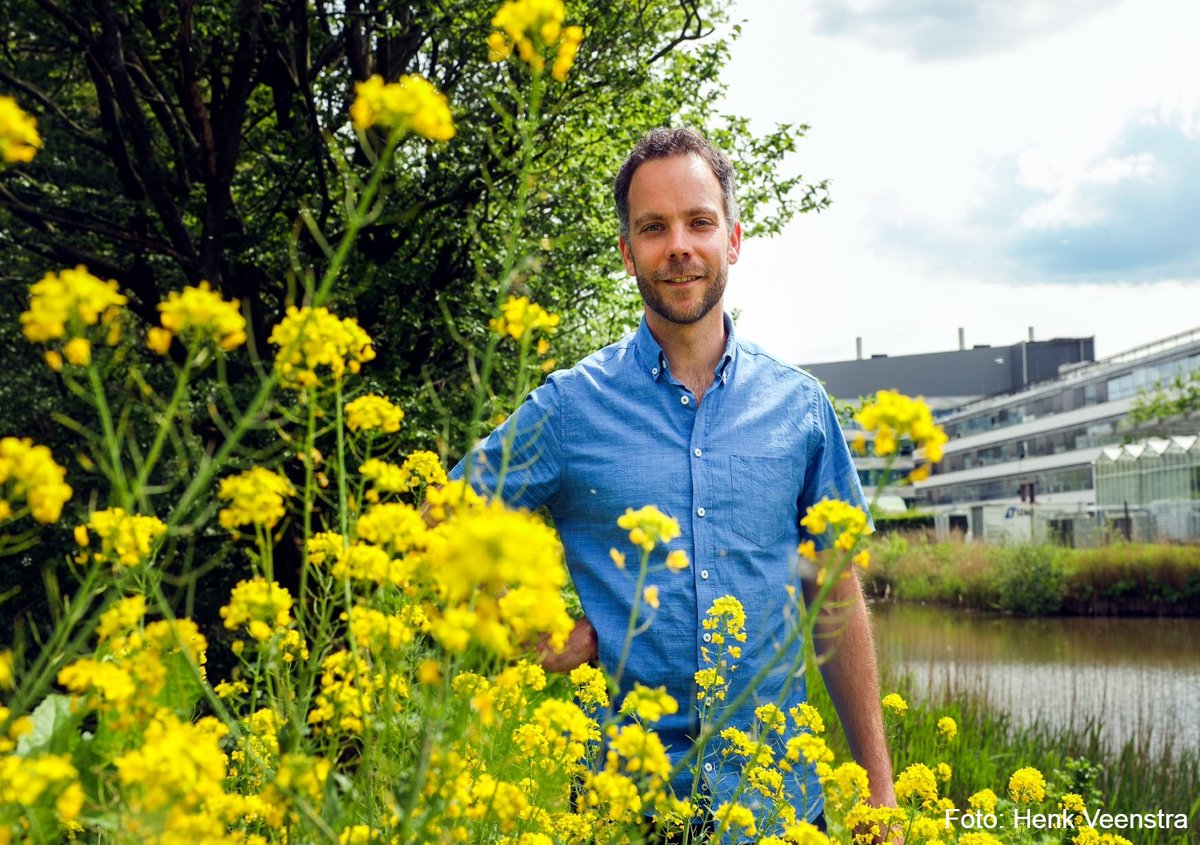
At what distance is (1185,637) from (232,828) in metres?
20.6

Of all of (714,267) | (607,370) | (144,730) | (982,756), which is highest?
(714,267)

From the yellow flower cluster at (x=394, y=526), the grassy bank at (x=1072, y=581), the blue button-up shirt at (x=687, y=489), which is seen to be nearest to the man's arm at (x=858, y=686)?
the blue button-up shirt at (x=687, y=489)

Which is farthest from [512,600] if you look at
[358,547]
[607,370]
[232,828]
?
[607,370]

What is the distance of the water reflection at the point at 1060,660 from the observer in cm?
1151

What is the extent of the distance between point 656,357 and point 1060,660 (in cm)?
1579

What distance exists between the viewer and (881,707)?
292cm

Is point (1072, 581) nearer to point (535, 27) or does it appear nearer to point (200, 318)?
point (535, 27)

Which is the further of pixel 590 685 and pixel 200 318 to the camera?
pixel 590 685

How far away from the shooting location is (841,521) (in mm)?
1537

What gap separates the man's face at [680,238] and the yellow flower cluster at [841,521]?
1391 millimetres

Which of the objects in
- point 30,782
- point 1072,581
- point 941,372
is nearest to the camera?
point 30,782

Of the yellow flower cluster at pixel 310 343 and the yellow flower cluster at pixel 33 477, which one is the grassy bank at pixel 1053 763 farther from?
the yellow flower cluster at pixel 33 477

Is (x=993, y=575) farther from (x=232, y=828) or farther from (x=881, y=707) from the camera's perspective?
(x=232, y=828)

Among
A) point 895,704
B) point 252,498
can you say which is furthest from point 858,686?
point 252,498
